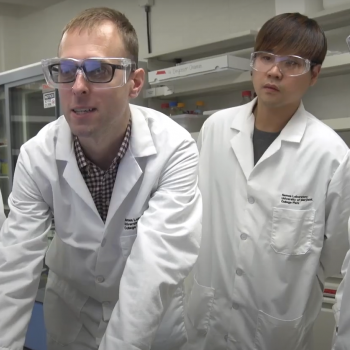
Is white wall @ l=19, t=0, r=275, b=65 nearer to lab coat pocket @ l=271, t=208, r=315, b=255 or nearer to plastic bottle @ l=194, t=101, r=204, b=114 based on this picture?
plastic bottle @ l=194, t=101, r=204, b=114

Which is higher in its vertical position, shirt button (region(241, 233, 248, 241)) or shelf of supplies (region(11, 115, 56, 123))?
shelf of supplies (region(11, 115, 56, 123))

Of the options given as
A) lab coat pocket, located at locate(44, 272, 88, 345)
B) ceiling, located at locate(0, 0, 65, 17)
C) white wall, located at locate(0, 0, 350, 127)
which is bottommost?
lab coat pocket, located at locate(44, 272, 88, 345)

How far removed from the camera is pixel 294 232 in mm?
1499

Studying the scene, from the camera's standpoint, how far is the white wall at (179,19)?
262 centimetres

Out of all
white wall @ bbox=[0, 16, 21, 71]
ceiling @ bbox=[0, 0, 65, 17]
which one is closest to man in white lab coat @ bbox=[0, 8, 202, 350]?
ceiling @ bbox=[0, 0, 65, 17]

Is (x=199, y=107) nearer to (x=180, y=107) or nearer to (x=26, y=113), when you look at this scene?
(x=180, y=107)

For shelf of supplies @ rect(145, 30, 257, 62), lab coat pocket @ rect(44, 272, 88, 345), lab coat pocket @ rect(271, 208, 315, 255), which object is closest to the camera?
lab coat pocket @ rect(44, 272, 88, 345)

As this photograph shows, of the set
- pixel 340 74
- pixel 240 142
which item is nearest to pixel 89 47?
pixel 240 142

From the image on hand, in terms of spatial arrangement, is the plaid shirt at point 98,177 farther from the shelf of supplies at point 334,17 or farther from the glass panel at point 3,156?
the glass panel at point 3,156

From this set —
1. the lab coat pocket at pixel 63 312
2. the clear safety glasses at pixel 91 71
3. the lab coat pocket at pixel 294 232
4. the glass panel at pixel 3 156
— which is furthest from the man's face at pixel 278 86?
the glass panel at pixel 3 156

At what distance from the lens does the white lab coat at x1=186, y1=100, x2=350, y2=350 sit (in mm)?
1508

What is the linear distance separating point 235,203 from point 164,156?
1.72ft

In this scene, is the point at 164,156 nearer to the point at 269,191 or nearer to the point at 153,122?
the point at 153,122

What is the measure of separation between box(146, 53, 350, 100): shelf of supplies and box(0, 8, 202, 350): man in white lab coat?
105cm
